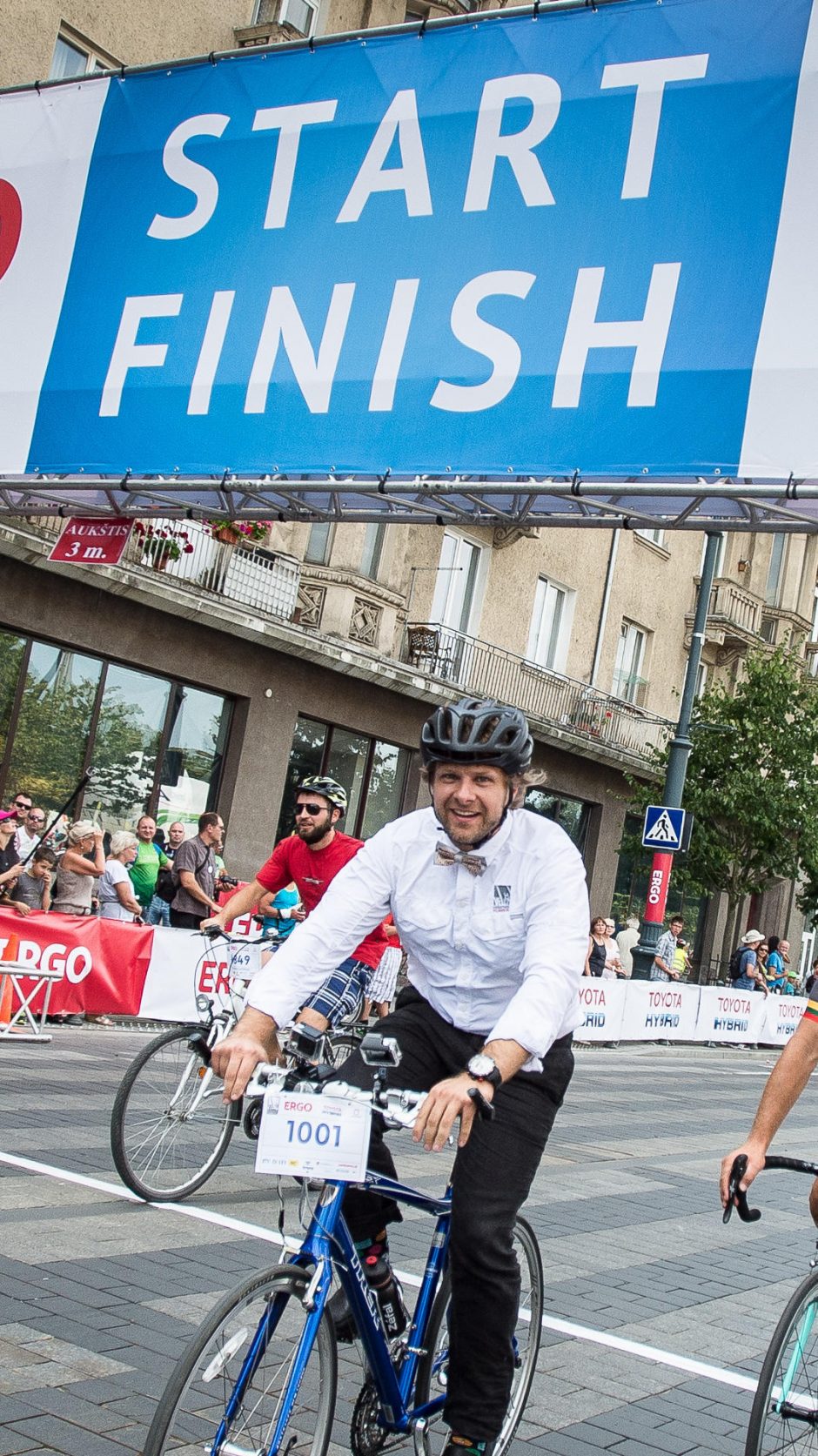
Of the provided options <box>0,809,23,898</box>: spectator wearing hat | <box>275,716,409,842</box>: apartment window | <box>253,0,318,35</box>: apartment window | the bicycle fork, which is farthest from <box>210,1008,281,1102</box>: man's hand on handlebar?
<box>253,0,318,35</box>: apartment window

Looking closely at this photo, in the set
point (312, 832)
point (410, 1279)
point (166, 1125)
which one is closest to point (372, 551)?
point (312, 832)

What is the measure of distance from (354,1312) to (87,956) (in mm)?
10220

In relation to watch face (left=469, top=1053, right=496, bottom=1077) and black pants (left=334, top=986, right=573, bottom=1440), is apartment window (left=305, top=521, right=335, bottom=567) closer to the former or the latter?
black pants (left=334, top=986, right=573, bottom=1440)

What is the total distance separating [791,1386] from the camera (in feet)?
12.1

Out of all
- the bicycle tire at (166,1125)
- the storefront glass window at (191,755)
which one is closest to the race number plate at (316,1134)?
the bicycle tire at (166,1125)

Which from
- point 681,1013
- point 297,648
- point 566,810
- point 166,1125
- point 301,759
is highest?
point 297,648

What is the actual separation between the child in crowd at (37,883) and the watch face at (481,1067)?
1090cm

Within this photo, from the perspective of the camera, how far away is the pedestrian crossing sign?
73.8 feet

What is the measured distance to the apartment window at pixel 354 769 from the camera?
24719 mm

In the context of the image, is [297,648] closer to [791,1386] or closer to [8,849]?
[8,849]

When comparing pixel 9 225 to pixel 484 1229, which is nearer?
pixel 484 1229

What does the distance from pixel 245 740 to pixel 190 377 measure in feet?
37.7

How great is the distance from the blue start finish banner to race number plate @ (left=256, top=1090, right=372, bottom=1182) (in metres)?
6.92

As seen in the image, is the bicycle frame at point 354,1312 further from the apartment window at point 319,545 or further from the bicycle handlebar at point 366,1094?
the apartment window at point 319,545
